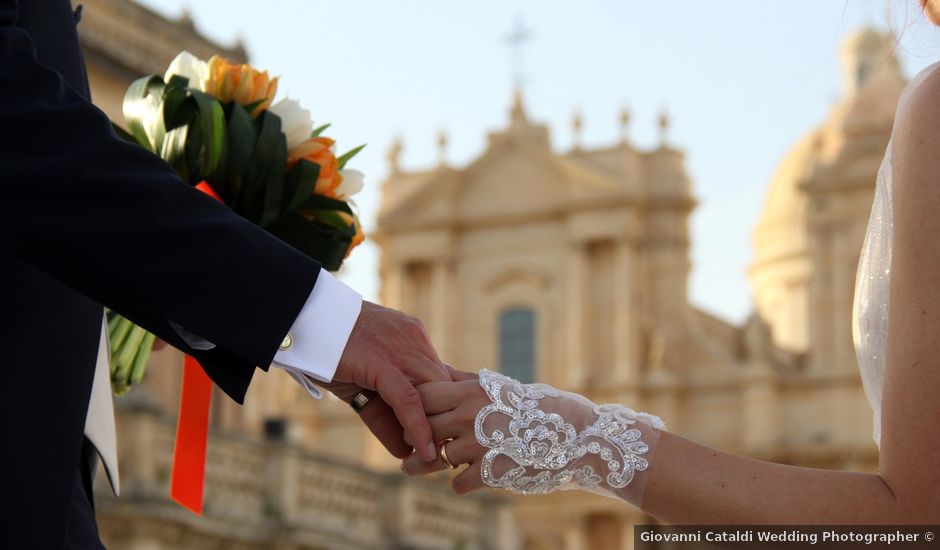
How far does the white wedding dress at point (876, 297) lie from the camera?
1878mm

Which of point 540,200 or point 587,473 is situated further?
point 540,200

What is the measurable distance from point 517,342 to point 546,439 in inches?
1118

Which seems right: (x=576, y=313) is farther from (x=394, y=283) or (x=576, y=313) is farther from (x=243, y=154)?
(x=243, y=154)

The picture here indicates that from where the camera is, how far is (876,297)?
6.22ft

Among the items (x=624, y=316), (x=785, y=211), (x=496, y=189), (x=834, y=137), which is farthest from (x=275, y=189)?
(x=785, y=211)

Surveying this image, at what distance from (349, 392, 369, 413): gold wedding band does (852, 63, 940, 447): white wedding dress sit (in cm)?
58

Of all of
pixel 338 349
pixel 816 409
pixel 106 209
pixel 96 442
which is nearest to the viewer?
pixel 106 209

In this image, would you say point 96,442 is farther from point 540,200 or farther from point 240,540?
point 540,200

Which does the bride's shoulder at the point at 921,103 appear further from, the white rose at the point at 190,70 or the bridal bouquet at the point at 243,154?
the white rose at the point at 190,70

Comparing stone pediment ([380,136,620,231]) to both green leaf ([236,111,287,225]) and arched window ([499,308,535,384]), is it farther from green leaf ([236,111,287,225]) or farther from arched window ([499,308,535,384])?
green leaf ([236,111,287,225])

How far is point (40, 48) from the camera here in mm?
1837

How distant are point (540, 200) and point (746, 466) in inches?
1138

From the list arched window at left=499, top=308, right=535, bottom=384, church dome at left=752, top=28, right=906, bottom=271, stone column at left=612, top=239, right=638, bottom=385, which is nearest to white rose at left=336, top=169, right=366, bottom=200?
stone column at left=612, top=239, right=638, bottom=385

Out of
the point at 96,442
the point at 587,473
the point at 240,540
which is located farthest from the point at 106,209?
the point at 240,540
